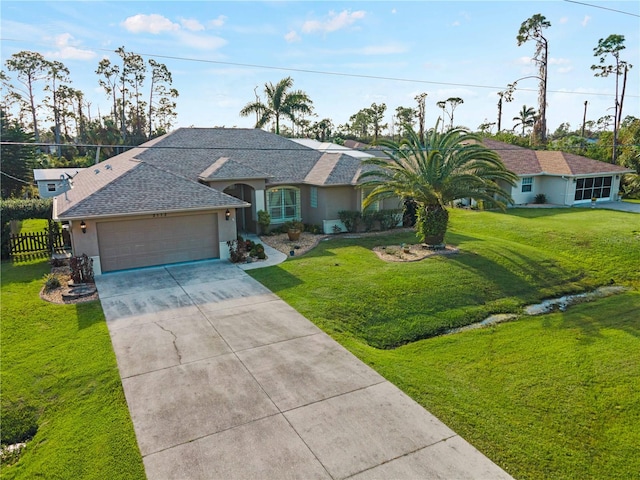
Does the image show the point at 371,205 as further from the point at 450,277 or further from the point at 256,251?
the point at 450,277

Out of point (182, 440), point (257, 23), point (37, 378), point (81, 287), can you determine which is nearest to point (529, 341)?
point (182, 440)

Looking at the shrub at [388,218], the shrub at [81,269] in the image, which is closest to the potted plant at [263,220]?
the shrub at [388,218]

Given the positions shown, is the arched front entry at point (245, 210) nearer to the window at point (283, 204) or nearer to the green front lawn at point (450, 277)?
the window at point (283, 204)

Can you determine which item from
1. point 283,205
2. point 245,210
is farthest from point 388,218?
point 245,210

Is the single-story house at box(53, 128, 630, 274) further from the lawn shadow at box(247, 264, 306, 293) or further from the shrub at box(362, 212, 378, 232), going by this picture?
the lawn shadow at box(247, 264, 306, 293)

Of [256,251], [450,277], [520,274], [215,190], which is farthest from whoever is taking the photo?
[215,190]
